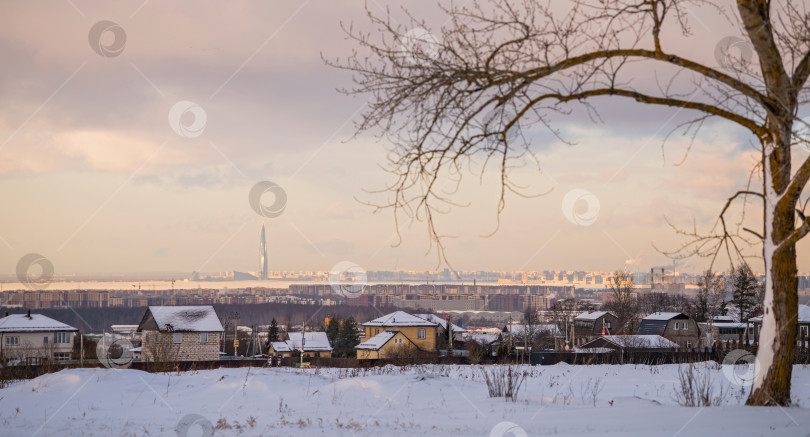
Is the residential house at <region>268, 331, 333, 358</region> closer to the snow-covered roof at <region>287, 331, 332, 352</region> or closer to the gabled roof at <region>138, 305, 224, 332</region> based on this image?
Result: the snow-covered roof at <region>287, 331, 332, 352</region>

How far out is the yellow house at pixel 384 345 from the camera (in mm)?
68250

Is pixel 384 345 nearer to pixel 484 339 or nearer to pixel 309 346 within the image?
pixel 309 346

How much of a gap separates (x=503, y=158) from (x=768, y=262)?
3.66 metres

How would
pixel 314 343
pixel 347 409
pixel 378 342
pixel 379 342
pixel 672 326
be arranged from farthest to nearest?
1. pixel 314 343
2. pixel 672 326
3. pixel 378 342
4. pixel 379 342
5. pixel 347 409

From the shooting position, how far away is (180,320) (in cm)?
6034

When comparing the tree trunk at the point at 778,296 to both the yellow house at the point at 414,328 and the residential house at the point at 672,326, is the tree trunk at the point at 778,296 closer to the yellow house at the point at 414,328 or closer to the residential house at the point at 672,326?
the residential house at the point at 672,326

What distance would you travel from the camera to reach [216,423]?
350 inches

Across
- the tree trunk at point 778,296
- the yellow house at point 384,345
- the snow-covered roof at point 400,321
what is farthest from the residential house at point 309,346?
the tree trunk at point 778,296

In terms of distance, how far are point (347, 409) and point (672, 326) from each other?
239 feet

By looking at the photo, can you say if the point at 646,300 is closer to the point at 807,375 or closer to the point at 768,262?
the point at 807,375

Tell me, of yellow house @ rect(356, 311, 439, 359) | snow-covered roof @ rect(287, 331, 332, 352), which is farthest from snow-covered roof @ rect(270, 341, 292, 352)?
yellow house @ rect(356, 311, 439, 359)

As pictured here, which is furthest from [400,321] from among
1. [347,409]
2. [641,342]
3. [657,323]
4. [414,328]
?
[347,409]

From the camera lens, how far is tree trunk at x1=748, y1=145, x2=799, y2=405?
8.84 m

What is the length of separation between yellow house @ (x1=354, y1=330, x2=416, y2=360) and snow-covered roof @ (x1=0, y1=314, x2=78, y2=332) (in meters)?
32.0
